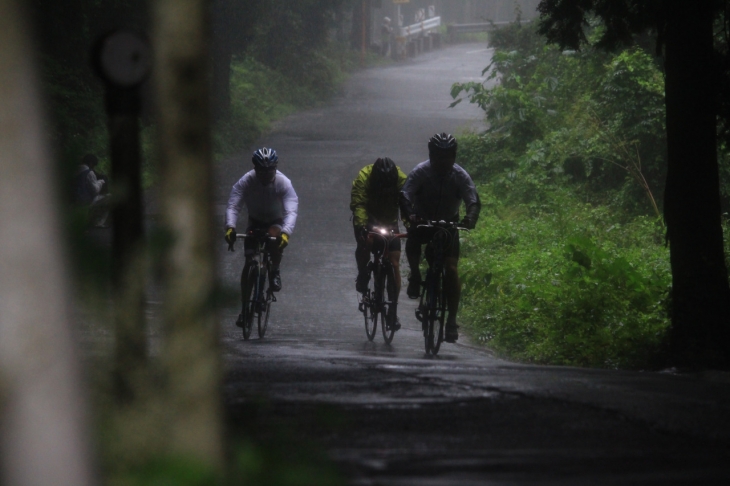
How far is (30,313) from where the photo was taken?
3027 millimetres

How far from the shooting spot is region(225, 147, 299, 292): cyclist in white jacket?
35.3 feet

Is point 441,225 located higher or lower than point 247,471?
higher

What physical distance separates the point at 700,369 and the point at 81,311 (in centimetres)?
611

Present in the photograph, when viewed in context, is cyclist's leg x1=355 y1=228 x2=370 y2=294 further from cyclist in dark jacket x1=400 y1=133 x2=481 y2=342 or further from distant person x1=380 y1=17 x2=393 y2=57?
distant person x1=380 y1=17 x2=393 y2=57

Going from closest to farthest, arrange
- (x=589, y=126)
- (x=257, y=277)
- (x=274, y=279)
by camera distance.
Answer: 1. (x=257, y=277)
2. (x=274, y=279)
3. (x=589, y=126)

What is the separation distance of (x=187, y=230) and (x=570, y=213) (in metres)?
14.8

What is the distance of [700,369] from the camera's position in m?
8.34

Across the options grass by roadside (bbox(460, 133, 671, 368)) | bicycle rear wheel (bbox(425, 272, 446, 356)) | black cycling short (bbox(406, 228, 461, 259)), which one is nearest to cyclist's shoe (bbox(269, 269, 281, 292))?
black cycling short (bbox(406, 228, 461, 259))

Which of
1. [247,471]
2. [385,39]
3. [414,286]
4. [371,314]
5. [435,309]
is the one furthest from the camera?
[385,39]

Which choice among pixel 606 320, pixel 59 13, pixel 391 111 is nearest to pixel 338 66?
pixel 391 111

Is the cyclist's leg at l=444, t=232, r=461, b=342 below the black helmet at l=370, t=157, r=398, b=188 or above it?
below

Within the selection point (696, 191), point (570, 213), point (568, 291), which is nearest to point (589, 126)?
point (570, 213)

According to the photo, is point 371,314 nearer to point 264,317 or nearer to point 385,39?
point 264,317

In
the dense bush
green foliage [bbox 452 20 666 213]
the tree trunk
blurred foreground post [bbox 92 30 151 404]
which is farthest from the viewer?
green foliage [bbox 452 20 666 213]
